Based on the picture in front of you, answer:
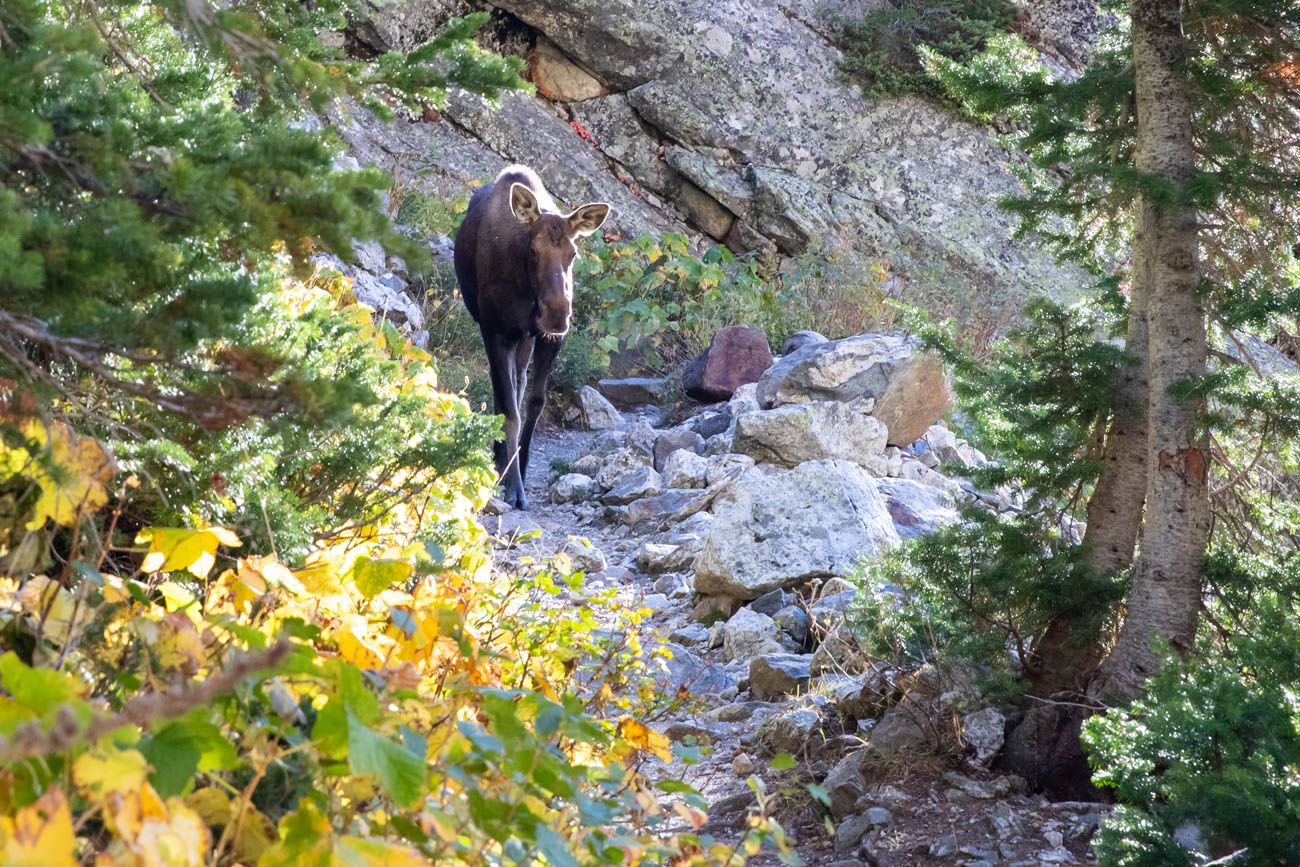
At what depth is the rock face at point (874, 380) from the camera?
8891mm

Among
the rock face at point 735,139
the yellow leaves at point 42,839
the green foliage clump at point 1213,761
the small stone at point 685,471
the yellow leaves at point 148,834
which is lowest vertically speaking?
the small stone at point 685,471

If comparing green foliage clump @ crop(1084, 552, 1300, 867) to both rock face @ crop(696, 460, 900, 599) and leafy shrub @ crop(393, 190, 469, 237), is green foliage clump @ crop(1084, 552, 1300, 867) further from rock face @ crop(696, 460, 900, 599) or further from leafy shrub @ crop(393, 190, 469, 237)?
leafy shrub @ crop(393, 190, 469, 237)

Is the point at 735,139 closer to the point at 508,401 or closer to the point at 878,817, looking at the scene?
the point at 508,401

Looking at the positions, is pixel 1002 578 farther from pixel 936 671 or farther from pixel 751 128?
pixel 751 128

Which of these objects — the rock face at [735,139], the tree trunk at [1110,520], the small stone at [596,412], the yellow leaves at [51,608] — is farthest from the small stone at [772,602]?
the rock face at [735,139]

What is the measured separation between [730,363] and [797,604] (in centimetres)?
531

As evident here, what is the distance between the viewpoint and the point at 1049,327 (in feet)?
14.1

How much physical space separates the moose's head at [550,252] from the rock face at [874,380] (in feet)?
7.00

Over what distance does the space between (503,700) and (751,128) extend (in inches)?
546

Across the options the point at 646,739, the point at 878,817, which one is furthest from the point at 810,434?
the point at 646,739

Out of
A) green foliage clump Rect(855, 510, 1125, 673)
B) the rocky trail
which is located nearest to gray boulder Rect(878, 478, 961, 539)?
the rocky trail

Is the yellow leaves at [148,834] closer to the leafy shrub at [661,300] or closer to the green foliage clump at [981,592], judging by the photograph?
the green foliage clump at [981,592]

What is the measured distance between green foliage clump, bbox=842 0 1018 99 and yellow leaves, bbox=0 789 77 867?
1517 centimetres

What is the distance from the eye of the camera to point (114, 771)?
133 cm
